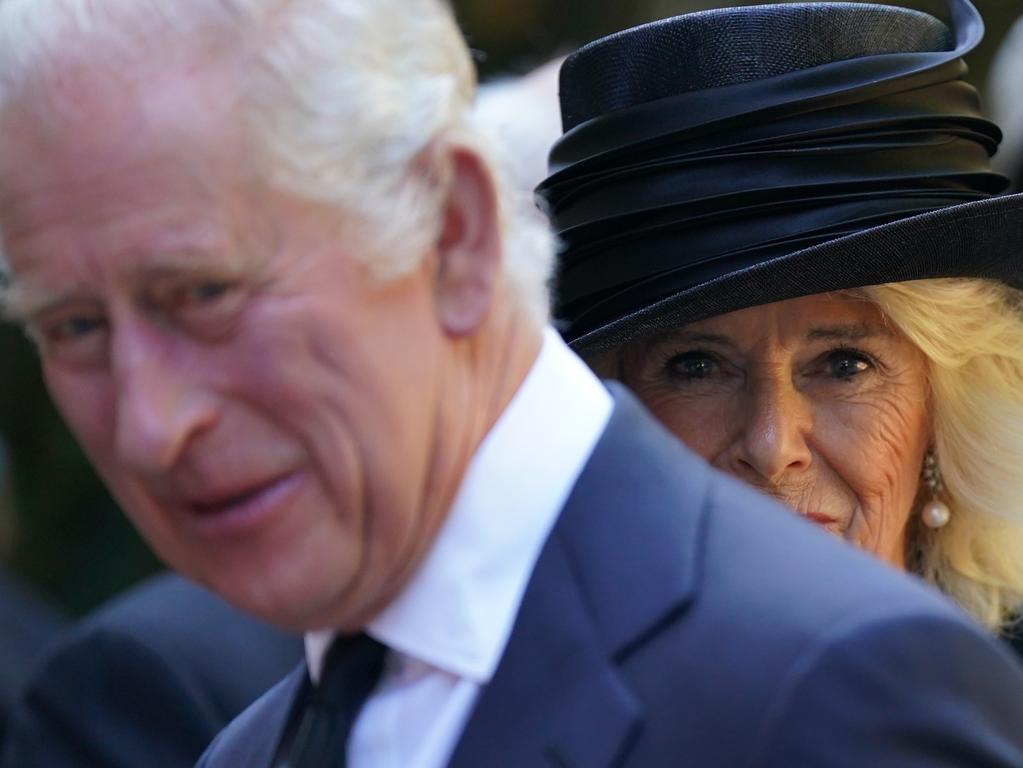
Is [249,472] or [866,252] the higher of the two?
[249,472]

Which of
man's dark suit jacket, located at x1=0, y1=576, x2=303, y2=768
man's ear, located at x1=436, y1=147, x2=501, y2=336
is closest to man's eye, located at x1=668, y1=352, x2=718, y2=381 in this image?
man's dark suit jacket, located at x1=0, y1=576, x2=303, y2=768

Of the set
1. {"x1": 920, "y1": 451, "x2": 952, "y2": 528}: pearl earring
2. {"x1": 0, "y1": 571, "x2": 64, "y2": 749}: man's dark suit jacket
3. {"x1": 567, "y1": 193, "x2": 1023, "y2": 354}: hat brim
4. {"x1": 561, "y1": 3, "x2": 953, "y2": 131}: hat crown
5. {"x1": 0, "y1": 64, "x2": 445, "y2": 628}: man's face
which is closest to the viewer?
{"x1": 0, "y1": 64, "x2": 445, "y2": 628}: man's face

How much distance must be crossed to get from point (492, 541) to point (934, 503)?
1633 millimetres

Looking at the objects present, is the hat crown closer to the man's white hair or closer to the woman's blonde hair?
the woman's blonde hair

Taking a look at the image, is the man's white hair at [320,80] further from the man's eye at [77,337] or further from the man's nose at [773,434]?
the man's nose at [773,434]

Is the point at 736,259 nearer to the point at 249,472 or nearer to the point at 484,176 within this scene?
the point at 484,176

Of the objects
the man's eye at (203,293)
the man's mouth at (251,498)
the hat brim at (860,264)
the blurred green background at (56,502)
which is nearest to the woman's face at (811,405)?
the hat brim at (860,264)

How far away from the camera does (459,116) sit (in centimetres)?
196

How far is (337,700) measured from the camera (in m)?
1.96

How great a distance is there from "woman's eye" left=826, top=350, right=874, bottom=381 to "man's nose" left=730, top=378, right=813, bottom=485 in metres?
0.08

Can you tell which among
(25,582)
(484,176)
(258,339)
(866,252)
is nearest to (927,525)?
(866,252)

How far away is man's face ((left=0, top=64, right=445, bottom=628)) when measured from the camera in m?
1.76

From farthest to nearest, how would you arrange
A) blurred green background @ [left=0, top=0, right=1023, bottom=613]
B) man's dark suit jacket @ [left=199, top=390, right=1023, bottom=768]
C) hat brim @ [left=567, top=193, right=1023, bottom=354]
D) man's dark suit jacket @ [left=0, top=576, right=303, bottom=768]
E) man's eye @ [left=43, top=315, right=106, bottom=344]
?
blurred green background @ [left=0, top=0, right=1023, bottom=613] → man's dark suit jacket @ [left=0, top=576, right=303, bottom=768] → hat brim @ [left=567, top=193, right=1023, bottom=354] → man's eye @ [left=43, top=315, right=106, bottom=344] → man's dark suit jacket @ [left=199, top=390, right=1023, bottom=768]

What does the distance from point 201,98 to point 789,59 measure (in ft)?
4.72
